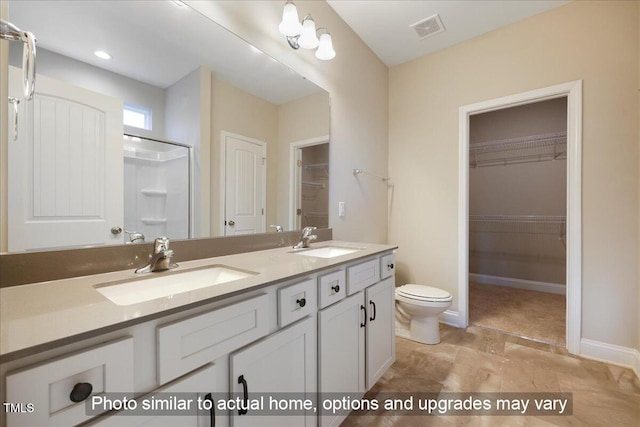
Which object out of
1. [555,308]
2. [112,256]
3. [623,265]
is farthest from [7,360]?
[555,308]

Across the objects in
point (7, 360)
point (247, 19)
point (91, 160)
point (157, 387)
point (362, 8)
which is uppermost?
point (362, 8)

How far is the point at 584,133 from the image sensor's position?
1.97 meters

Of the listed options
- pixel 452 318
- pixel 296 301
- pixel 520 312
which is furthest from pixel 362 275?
pixel 520 312

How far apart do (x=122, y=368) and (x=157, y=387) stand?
0.37 ft

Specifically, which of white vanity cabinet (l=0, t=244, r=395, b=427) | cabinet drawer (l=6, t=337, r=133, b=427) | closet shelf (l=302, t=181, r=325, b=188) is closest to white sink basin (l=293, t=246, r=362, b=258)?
white vanity cabinet (l=0, t=244, r=395, b=427)

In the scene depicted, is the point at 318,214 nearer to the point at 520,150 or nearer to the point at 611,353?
the point at 611,353

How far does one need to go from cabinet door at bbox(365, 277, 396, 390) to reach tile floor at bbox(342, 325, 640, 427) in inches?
5.6

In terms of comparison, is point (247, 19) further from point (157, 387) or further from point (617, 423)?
point (617, 423)

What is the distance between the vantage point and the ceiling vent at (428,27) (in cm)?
219

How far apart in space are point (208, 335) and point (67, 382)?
283mm

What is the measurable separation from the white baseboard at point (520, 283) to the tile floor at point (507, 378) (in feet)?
5.68

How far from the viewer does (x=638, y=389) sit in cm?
161

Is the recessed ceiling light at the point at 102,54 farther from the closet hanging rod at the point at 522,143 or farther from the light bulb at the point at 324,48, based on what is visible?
the closet hanging rod at the point at 522,143

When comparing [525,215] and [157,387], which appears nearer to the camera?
[157,387]
